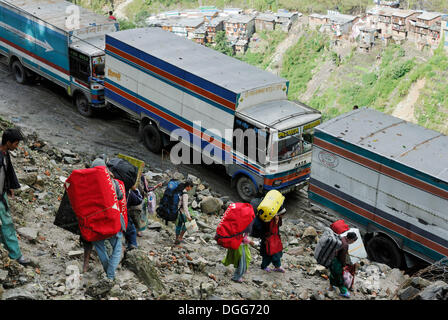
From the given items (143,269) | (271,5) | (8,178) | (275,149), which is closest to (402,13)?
(271,5)

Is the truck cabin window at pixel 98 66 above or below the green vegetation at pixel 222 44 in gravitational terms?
above

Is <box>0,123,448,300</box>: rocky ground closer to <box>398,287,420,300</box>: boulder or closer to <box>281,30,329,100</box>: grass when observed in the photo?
<box>398,287,420,300</box>: boulder

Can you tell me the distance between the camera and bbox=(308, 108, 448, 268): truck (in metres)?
9.55

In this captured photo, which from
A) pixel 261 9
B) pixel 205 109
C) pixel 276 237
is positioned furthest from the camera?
pixel 261 9

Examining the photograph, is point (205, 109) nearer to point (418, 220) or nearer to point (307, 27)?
point (418, 220)

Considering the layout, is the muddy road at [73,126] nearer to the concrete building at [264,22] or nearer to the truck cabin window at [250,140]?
the truck cabin window at [250,140]

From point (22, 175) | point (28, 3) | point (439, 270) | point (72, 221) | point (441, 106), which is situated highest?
point (28, 3)

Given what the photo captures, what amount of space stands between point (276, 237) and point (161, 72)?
22.5ft

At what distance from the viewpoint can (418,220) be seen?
385 inches

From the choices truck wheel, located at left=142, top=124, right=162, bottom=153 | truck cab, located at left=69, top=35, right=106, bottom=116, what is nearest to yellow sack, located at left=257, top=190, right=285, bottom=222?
truck wheel, located at left=142, top=124, right=162, bottom=153

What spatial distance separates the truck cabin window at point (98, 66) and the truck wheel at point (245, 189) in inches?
230

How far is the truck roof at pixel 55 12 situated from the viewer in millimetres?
16094

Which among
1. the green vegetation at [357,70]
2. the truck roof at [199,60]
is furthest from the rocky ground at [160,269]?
the green vegetation at [357,70]

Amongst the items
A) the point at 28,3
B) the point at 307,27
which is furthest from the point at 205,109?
the point at 307,27
